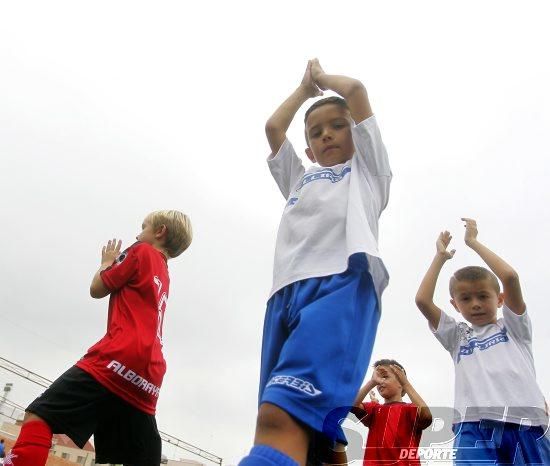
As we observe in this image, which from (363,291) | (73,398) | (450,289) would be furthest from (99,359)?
(450,289)

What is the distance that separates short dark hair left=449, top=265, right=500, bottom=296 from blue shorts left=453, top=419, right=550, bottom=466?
973 millimetres

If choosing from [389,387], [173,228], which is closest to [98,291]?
[173,228]

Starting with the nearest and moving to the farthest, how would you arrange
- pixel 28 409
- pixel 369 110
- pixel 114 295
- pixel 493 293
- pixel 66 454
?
pixel 369 110, pixel 28 409, pixel 114 295, pixel 493 293, pixel 66 454

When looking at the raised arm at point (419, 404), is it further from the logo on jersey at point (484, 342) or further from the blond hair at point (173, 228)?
the blond hair at point (173, 228)

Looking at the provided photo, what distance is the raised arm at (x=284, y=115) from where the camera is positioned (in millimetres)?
2699

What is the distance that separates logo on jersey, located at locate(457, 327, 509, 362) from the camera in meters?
3.26

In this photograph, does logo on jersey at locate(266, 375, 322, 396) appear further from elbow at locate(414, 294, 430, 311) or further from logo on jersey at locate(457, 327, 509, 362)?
elbow at locate(414, 294, 430, 311)

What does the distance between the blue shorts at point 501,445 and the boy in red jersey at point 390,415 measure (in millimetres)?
433

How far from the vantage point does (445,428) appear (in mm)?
2824

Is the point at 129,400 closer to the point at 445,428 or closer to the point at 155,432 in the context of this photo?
the point at 155,432

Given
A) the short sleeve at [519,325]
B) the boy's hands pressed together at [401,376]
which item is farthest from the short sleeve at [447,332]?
the boy's hands pressed together at [401,376]

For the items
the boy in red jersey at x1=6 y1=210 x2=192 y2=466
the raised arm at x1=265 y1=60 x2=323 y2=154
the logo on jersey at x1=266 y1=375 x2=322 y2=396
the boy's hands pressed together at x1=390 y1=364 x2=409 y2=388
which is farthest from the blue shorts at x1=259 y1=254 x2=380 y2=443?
the boy's hands pressed together at x1=390 y1=364 x2=409 y2=388

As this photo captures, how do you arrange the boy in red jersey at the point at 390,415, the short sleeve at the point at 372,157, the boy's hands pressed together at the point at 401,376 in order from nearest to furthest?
the short sleeve at the point at 372,157 < the boy in red jersey at the point at 390,415 < the boy's hands pressed together at the point at 401,376

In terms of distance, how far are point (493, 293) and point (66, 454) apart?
1424 inches
